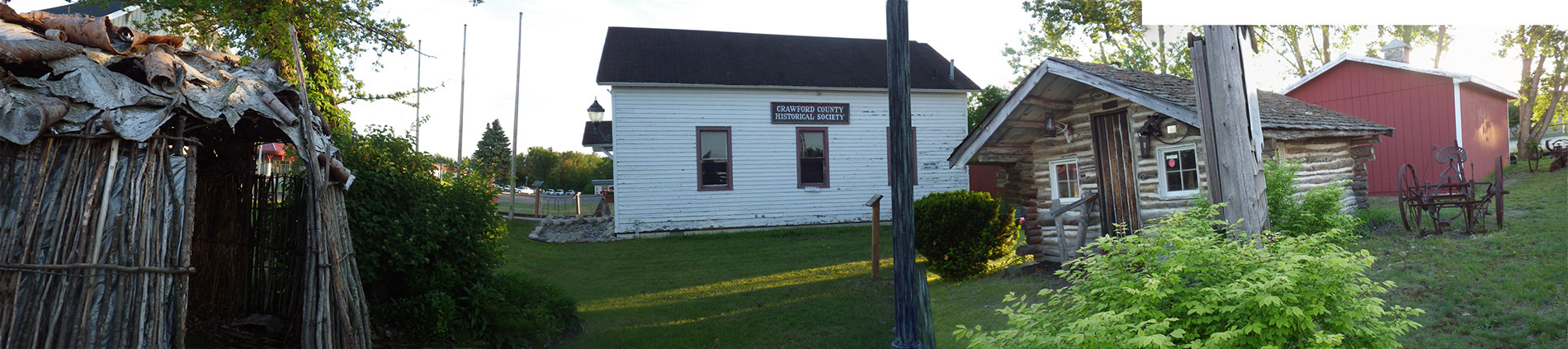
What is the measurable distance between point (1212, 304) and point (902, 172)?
222 centimetres

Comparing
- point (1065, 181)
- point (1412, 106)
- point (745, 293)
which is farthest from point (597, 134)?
point (1412, 106)

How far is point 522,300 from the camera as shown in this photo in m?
7.48

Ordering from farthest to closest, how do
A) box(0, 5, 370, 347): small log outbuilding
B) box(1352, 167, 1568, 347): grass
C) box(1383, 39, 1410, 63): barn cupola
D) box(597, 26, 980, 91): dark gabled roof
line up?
box(597, 26, 980, 91): dark gabled roof, box(1383, 39, 1410, 63): barn cupola, box(1352, 167, 1568, 347): grass, box(0, 5, 370, 347): small log outbuilding

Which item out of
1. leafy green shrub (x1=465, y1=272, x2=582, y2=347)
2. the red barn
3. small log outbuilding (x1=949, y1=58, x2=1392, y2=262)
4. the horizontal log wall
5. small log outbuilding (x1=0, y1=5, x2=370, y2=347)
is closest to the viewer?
small log outbuilding (x1=0, y1=5, x2=370, y2=347)

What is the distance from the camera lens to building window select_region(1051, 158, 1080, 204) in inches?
423

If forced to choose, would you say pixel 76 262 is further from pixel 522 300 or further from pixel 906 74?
pixel 906 74

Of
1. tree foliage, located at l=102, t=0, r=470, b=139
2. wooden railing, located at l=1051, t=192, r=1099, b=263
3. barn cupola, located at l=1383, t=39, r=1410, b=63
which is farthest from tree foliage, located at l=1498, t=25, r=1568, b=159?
tree foliage, located at l=102, t=0, r=470, b=139

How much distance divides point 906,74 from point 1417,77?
14.0 meters

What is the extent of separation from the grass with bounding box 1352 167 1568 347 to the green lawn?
332 centimetres

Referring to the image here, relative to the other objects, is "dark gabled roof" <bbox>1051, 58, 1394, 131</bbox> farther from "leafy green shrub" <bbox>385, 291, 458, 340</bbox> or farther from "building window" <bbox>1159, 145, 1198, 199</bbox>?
"leafy green shrub" <bbox>385, 291, 458, 340</bbox>

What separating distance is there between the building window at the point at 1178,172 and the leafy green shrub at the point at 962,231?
195 centimetres

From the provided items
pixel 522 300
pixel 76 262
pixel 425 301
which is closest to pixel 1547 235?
pixel 522 300

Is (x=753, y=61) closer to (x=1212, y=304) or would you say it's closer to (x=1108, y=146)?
(x=1108, y=146)

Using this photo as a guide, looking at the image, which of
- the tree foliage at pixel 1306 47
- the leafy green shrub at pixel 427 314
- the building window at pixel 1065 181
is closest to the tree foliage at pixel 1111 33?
the tree foliage at pixel 1306 47
